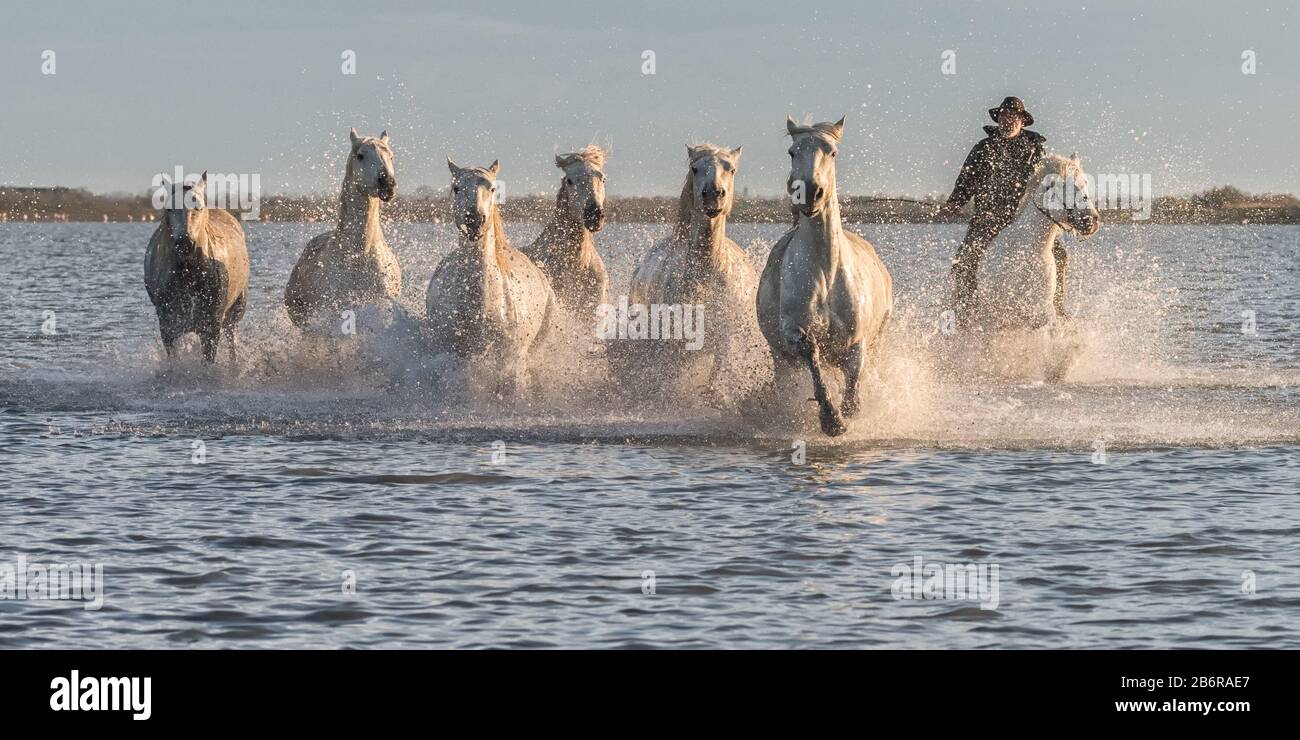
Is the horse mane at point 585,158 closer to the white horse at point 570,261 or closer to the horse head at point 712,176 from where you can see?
the white horse at point 570,261

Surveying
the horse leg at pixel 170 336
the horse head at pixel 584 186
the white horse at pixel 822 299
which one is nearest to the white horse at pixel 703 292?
the horse head at pixel 584 186

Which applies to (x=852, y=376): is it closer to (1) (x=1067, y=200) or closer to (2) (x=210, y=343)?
(1) (x=1067, y=200)

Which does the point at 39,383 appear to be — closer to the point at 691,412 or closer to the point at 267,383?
the point at 267,383

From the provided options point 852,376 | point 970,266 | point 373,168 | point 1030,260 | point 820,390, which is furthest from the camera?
point 970,266

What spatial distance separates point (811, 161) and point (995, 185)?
6.61 metres

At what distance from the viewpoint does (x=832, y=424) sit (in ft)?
45.7

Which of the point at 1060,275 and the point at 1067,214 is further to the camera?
the point at 1060,275

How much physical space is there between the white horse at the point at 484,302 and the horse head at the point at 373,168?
5.06 feet

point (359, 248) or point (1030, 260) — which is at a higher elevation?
point (359, 248)

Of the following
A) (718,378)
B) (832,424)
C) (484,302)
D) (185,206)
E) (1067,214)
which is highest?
(185,206)

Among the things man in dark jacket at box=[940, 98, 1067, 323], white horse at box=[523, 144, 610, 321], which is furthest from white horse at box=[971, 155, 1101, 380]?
white horse at box=[523, 144, 610, 321]

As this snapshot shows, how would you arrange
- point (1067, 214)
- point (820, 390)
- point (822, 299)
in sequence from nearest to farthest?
point (822, 299) < point (820, 390) < point (1067, 214)

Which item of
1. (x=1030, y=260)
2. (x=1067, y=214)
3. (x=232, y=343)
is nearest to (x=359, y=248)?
(x=232, y=343)
